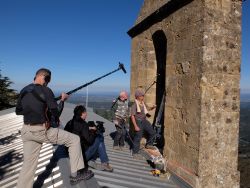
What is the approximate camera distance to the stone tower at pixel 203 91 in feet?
15.1

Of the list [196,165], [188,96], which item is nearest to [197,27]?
[188,96]

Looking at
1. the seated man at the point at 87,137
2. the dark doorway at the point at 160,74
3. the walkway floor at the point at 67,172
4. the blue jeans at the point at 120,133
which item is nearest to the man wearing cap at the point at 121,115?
the blue jeans at the point at 120,133

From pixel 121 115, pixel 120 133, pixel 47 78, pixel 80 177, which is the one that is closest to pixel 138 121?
pixel 121 115

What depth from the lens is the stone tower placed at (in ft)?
15.1

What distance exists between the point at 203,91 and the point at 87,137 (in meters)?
2.02

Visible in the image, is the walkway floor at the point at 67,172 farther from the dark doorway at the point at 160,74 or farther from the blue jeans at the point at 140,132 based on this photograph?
the dark doorway at the point at 160,74

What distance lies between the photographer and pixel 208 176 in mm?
4695

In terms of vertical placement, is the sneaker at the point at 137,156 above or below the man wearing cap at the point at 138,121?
below

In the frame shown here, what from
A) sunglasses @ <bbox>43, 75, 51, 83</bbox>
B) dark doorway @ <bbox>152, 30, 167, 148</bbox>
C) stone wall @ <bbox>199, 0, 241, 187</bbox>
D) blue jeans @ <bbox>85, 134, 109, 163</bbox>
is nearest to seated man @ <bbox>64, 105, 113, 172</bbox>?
blue jeans @ <bbox>85, 134, 109, 163</bbox>

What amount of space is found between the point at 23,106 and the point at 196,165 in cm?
276

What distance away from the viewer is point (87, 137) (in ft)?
15.9

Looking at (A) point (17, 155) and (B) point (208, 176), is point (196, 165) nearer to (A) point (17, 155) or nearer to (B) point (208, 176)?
→ (B) point (208, 176)

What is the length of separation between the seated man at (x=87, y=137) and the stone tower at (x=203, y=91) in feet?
4.30

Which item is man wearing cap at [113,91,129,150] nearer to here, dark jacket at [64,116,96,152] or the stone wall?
dark jacket at [64,116,96,152]
